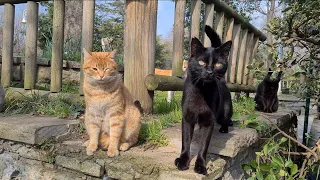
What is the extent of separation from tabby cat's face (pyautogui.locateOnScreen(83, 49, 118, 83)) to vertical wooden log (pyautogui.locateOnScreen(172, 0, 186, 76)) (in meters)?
1.12

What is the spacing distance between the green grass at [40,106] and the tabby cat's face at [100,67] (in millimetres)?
705

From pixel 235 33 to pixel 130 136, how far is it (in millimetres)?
3014

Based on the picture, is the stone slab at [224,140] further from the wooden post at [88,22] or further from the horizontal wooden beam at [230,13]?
the horizontal wooden beam at [230,13]

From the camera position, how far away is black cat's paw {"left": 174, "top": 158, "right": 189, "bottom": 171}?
171 cm

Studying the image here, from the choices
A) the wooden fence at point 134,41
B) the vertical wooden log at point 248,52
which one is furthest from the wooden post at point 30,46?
the vertical wooden log at point 248,52

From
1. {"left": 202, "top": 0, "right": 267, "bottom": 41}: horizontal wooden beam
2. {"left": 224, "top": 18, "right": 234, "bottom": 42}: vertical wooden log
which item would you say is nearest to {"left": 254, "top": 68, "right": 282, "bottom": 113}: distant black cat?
{"left": 224, "top": 18, "right": 234, "bottom": 42}: vertical wooden log

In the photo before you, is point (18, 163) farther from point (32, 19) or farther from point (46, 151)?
Result: point (32, 19)

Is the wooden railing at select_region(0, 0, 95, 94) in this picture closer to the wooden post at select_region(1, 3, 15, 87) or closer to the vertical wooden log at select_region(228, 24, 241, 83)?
the wooden post at select_region(1, 3, 15, 87)

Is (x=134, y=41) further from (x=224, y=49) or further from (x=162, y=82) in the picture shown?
(x=224, y=49)

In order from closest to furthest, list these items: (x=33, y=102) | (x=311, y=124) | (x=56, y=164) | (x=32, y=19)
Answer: (x=56, y=164)
(x=33, y=102)
(x=32, y=19)
(x=311, y=124)

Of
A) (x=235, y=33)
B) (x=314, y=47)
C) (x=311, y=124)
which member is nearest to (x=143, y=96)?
(x=314, y=47)

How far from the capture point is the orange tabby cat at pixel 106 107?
1.95 m

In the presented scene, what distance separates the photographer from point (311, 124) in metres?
4.46

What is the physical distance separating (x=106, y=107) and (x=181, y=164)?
617 millimetres
